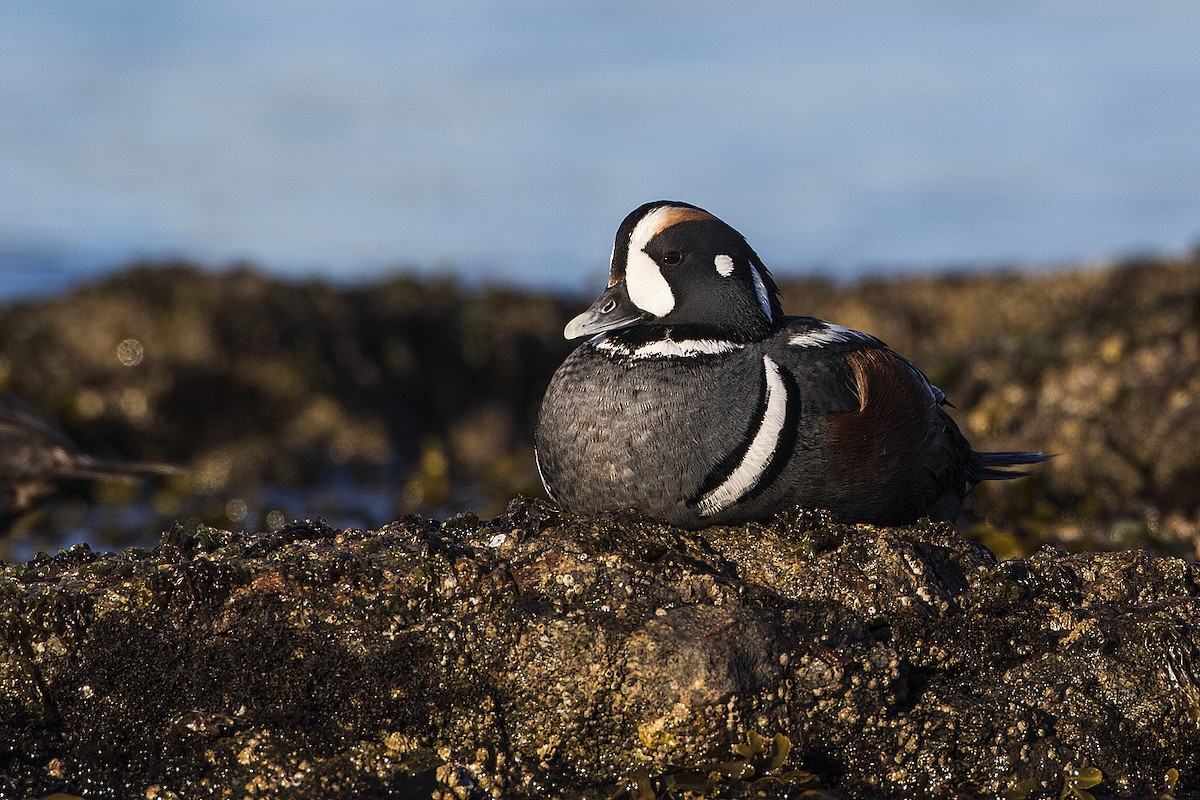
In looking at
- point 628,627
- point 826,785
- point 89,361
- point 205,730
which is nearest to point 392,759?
point 205,730

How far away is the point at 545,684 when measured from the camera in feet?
11.8

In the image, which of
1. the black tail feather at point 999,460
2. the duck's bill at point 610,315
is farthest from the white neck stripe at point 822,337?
the black tail feather at point 999,460

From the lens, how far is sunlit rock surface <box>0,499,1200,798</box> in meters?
3.55

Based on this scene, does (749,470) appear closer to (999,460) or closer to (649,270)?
(649,270)

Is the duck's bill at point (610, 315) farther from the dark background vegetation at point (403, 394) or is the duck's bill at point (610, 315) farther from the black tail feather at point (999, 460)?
the dark background vegetation at point (403, 394)

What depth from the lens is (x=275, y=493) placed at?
8930mm

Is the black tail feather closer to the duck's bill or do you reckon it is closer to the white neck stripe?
the white neck stripe

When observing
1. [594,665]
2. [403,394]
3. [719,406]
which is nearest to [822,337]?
[719,406]

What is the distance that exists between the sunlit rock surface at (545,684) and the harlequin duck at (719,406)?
0.42 metres

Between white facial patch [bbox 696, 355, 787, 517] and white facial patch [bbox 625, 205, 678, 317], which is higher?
white facial patch [bbox 625, 205, 678, 317]

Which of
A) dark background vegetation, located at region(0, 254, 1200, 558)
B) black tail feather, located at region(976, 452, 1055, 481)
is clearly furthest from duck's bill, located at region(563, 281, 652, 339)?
dark background vegetation, located at region(0, 254, 1200, 558)

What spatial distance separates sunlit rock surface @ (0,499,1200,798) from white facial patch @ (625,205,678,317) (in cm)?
105

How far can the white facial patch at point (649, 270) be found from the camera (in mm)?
4520

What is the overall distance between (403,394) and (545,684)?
670 centimetres
